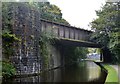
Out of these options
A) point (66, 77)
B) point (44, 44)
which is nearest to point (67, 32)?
point (44, 44)

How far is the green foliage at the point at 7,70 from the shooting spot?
16.0 m

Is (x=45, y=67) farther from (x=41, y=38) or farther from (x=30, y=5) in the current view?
(x=30, y=5)

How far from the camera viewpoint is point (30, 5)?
1947 centimetres

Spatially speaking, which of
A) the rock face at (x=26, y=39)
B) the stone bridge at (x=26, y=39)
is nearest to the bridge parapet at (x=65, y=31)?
the stone bridge at (x=26, y=39)

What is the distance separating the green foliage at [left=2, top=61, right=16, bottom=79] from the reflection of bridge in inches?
266

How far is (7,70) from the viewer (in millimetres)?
16297

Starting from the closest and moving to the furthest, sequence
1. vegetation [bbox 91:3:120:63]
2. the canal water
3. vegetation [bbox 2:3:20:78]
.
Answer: the canal water < vegetation [bbox 2:3:20:78] < vegetation [bbox 91:3:120:63]

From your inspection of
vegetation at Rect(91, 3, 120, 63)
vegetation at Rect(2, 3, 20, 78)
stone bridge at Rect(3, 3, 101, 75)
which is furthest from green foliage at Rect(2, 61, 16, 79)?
vegetation at Rect(91, 3, 120, 63)

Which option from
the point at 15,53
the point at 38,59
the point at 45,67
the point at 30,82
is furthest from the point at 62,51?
the point at 30,82

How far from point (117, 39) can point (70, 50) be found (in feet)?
61.7

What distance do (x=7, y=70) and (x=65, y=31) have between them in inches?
509

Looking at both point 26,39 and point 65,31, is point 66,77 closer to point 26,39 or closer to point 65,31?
point 26,39

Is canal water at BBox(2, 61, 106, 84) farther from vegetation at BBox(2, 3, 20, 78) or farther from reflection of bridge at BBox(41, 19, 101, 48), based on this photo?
reflection of bridge at BBox(41, 19, 101, 48)

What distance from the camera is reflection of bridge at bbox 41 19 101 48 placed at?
80.0ft
